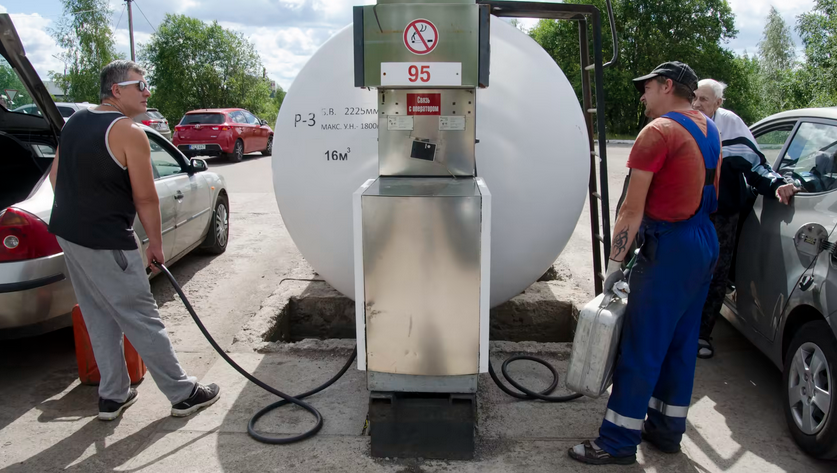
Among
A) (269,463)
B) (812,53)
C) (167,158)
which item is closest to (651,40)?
(812,53)

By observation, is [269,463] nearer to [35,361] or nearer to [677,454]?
[677,454]

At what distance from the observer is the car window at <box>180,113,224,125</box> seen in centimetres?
1719

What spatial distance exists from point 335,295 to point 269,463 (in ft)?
6.46

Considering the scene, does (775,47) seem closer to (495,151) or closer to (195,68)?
(195,68)

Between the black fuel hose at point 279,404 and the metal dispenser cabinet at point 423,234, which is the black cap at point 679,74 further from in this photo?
the black fuel hose at point 279,404

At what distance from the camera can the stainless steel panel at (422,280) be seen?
2.49 metres

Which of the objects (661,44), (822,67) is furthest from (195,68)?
(822,67)

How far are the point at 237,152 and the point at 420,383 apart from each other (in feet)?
52.6

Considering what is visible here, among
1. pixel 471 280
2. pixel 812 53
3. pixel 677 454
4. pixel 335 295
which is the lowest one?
pixel 677 454

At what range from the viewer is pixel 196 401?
3.31m

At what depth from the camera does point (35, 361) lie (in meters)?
4.09

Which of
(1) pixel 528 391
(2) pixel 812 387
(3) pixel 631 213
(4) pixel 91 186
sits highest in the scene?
(4) pixel 91 186

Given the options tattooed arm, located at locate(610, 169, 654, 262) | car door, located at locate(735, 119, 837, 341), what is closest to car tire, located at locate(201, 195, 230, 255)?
tattooed arm, located at locate(610, 169, 654, 262)

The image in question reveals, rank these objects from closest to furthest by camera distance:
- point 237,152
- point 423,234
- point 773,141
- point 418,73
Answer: point 423,234
point 418,73
point 773,141
point 237,152
